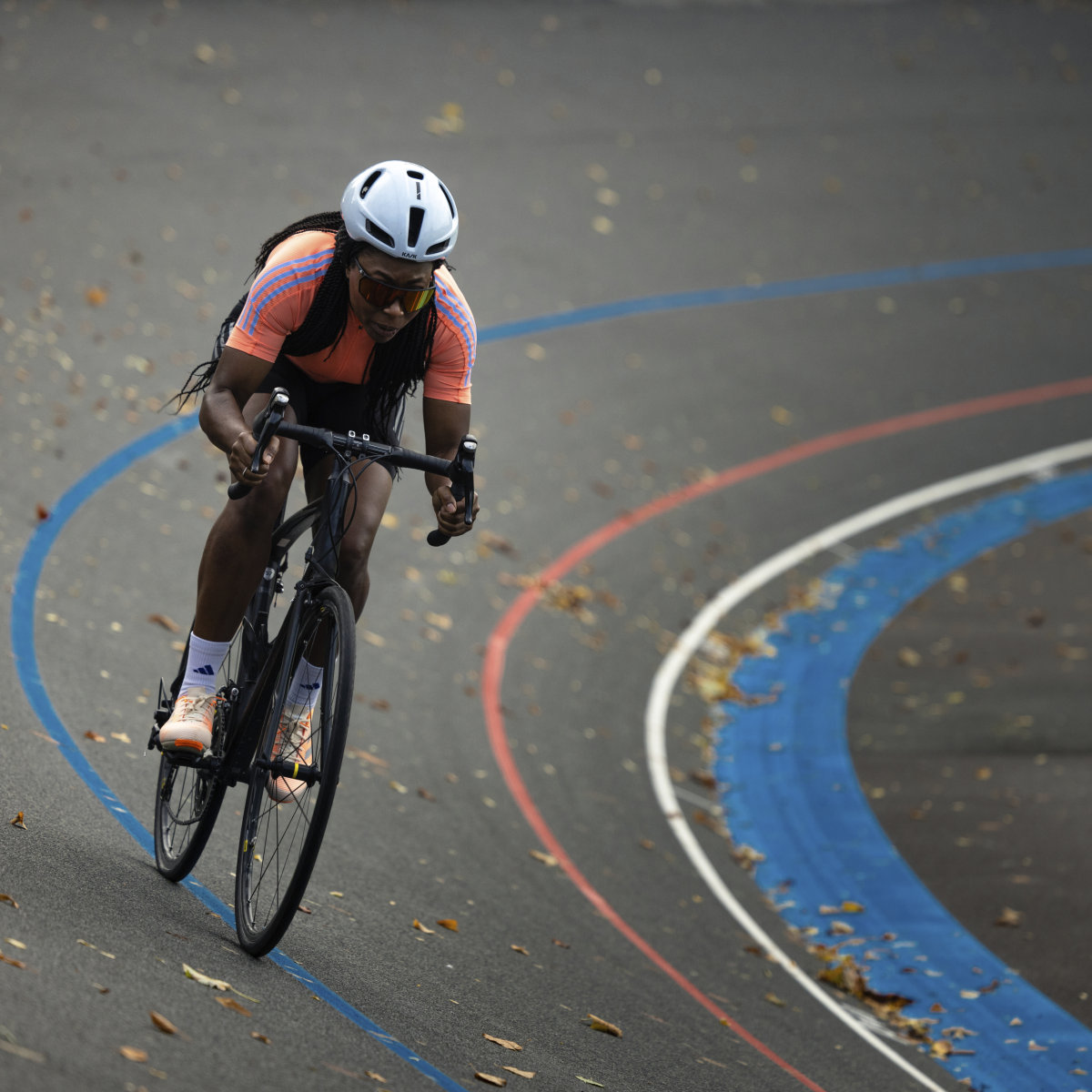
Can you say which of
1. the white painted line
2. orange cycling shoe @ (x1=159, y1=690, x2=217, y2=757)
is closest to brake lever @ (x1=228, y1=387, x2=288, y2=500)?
orange cycling shoe @ (x1=159, y1=690, x2=217, y2=757)

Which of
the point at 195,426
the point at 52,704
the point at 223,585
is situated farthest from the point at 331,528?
the point at 195,426

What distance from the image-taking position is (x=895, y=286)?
13773mm

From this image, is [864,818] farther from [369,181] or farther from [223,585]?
[369,181]

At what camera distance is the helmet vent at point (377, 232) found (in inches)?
135

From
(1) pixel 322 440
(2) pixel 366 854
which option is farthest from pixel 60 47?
(1) pixel 322 440

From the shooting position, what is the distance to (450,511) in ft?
11.6

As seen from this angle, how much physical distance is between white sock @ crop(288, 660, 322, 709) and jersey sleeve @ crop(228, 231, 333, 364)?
82cm

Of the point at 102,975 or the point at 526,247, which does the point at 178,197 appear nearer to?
the point at 526,247

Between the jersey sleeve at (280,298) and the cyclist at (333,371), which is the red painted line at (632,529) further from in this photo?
the jersey sleeve at (280,298)

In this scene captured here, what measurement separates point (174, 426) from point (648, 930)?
498 centimetres

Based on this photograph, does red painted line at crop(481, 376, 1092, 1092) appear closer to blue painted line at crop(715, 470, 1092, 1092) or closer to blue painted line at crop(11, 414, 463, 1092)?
blue painted line at crop(715, 470, 1092, 1092)

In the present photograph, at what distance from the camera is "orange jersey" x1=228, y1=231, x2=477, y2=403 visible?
3.60 meters

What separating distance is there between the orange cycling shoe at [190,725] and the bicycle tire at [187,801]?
40 millimetres

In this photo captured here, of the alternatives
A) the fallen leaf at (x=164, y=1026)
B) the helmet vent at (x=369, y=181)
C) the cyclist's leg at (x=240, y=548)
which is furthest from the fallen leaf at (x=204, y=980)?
the helmet vent at (x=369, y=181)
